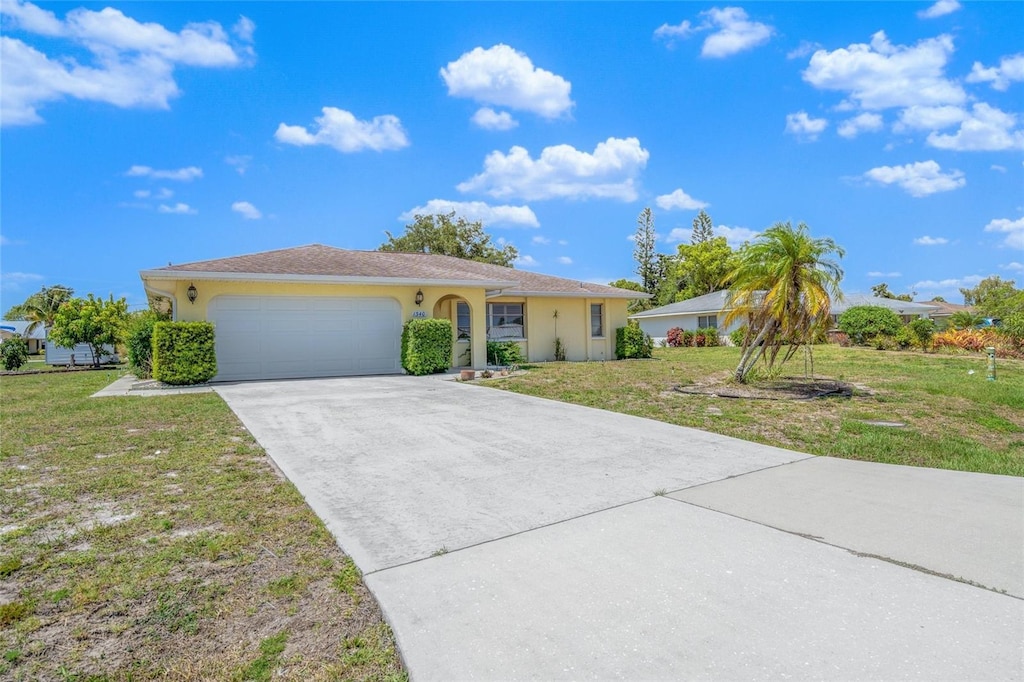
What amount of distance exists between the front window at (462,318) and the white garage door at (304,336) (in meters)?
2.70

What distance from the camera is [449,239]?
41.1 meters

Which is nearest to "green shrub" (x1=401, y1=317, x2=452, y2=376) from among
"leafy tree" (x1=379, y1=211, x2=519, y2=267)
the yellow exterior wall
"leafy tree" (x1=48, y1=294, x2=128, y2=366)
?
the yellow exterior wall

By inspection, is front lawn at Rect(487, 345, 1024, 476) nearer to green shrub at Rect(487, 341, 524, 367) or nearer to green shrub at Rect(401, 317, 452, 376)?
green shrub at Rect(487, 341, 524, 367)

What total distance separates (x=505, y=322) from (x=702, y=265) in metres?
32.1

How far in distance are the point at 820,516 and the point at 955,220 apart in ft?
75.4

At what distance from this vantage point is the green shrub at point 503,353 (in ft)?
55.2

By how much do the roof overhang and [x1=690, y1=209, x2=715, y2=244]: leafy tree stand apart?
136ft

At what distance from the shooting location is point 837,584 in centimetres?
266

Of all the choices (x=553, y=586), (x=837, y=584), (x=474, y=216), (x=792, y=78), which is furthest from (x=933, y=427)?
(x=474, y=216)

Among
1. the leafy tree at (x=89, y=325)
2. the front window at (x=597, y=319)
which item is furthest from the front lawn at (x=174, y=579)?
the leafy tree at (x=89, y=325)

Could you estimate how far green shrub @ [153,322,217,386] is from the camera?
1202 centimetres

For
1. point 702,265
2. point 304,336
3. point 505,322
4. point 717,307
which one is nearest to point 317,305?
point 304,336

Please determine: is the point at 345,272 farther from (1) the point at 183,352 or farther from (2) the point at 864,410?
(2) the point at 864,410

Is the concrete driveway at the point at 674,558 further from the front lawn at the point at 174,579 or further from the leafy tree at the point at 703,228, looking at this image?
the leafy tree at the point at 703,228
